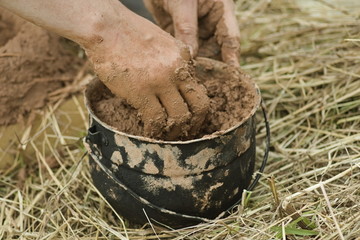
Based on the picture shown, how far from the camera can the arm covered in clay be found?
1501 millimetres

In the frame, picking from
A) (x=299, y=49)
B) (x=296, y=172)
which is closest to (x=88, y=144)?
(x=296, y=172)

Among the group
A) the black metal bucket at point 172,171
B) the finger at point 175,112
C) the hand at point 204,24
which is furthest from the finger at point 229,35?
the finger at point 175,112

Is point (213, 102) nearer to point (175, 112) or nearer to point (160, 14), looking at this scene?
point (175, 112)

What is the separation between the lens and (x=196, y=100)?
1710 mm

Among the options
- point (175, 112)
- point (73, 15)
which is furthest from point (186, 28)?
point (73, 15)

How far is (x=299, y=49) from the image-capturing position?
2.83m

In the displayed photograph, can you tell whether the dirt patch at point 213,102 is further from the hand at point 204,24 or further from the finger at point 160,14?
the finger at point 160,14

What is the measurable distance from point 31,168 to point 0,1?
1.02 meters

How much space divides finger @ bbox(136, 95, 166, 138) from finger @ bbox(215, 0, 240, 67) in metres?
0.50

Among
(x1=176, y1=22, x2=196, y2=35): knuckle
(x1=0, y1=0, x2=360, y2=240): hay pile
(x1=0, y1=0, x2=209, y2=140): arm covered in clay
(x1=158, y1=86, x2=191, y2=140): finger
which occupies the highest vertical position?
(x1=0, y1=0, x2=209, y2=140): arm covered in clay

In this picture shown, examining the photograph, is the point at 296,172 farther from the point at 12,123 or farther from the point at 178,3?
the point at 12,123

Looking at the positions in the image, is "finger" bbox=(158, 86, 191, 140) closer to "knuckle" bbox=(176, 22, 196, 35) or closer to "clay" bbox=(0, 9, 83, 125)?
"knuckle" bbox=(176, 22, 196, 35)

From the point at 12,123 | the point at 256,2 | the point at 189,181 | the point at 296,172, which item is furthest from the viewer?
the point at 256,2

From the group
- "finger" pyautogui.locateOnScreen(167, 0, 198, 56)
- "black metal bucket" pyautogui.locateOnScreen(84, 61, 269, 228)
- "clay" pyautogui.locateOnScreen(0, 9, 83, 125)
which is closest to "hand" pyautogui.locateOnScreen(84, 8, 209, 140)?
"black metal bucket" pyautogui.locateOnScreen(84, 61, 269, 228)
